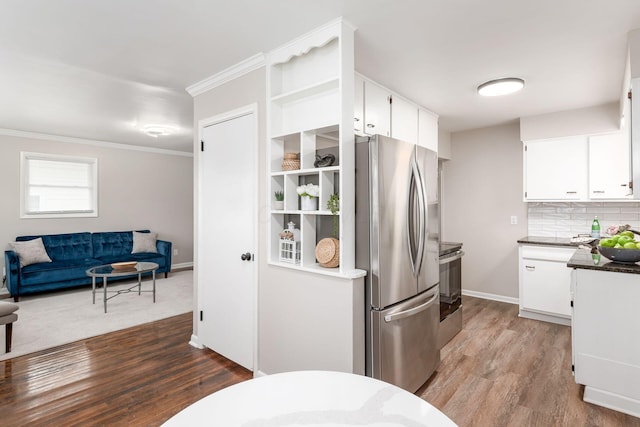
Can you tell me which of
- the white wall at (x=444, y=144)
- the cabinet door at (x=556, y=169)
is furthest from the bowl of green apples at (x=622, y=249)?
the white wall at (x=444, y=144)

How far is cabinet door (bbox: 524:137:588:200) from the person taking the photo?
12.6 ft

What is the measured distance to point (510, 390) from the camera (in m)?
2.48

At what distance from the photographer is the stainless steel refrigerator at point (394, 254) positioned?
6.93 ft

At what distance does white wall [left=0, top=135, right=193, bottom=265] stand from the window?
3.4 inches

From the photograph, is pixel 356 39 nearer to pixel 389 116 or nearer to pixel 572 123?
pixel 389 116

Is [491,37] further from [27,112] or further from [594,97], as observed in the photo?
[27,112]

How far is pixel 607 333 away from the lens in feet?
7.40

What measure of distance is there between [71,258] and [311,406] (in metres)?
6.13

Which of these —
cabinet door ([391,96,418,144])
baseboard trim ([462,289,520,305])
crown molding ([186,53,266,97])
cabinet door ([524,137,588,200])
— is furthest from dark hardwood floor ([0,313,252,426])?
cabinet door ([524,137,588,200])

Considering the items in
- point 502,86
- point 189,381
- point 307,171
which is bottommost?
point 189,381

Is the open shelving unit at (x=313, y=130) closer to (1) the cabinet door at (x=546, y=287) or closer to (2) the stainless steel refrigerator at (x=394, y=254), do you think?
(2) the stainless steel refrigerator at (x=394, y=254)

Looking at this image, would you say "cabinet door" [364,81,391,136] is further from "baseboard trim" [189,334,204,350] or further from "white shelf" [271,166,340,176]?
"baseboard trim" [189,334,204,350]

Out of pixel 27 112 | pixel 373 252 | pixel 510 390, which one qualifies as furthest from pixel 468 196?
pixel 27 112

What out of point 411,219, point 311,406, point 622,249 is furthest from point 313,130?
point 622,249
